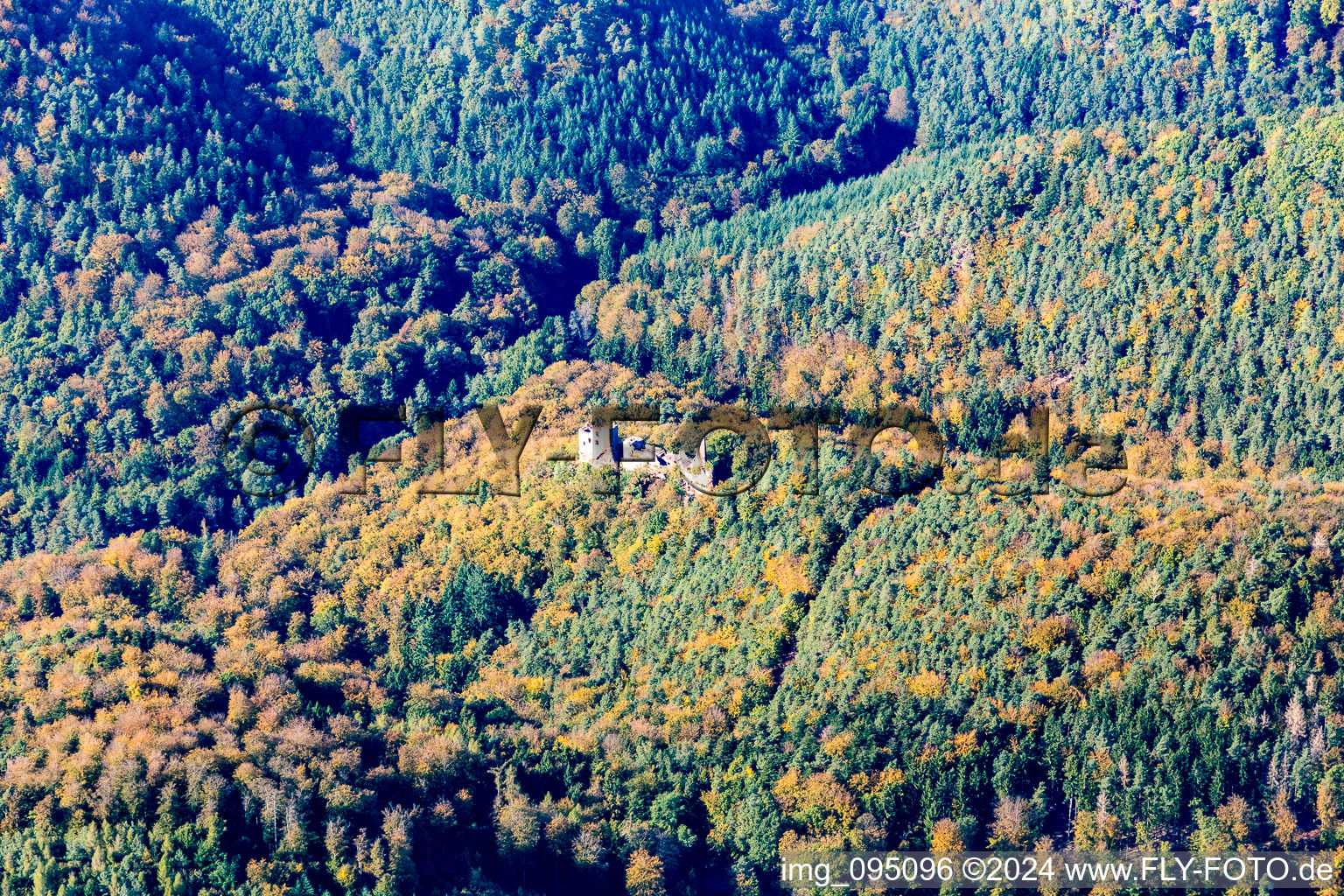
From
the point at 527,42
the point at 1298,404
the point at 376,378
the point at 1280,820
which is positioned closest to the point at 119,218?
the point at 376,378

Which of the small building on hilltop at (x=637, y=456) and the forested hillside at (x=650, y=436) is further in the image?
the small building on hilltop at (x=637, y=456)

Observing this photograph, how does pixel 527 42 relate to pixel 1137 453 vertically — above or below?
above

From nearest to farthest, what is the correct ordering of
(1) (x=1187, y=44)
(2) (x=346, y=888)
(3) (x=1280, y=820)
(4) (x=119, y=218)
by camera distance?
(2) (x=346, y=888), (3) (x=1280, y=820), (4) (x=119, y=218), (1) (x=1187, y=44)

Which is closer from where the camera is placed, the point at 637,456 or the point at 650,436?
the point at 637,456

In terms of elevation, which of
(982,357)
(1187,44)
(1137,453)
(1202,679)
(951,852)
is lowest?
(951,852)

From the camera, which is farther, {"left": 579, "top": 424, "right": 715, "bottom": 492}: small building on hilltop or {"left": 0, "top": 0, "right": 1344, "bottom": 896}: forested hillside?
{"left": 579, "top": 424, "right": 715, "bottom": 492}: small building on hilltop

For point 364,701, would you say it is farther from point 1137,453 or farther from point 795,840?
point 1137,453

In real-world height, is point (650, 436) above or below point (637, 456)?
above

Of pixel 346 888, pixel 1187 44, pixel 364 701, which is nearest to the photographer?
pixel 346 888
